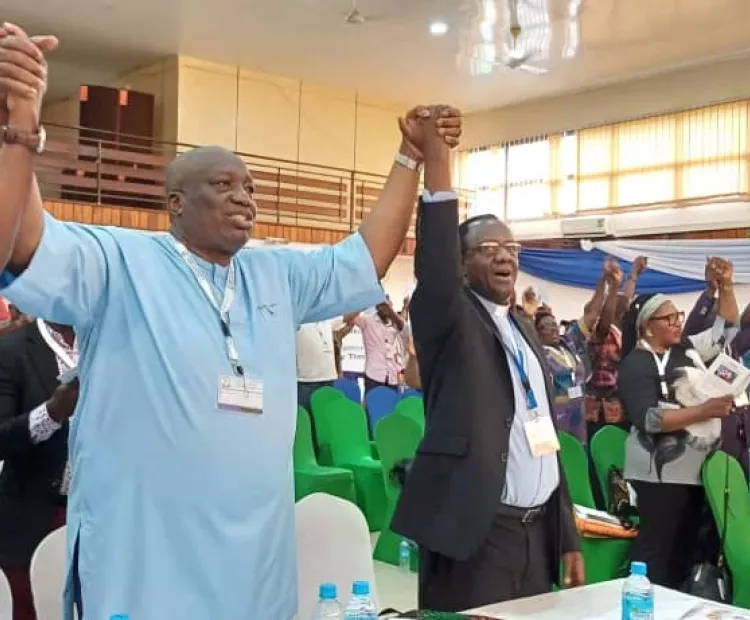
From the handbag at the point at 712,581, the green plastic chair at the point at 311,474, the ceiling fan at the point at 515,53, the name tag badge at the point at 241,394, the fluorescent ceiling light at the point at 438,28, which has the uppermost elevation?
the fluorescent ceiling light at the point at 438,28

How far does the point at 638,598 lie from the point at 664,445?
A: 2.35 metres

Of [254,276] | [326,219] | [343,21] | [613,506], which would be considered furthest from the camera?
[326,219]

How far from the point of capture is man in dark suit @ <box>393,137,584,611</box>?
240 centimetres

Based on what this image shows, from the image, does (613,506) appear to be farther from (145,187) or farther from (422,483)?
(145,187)

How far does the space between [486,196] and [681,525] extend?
11.3 m

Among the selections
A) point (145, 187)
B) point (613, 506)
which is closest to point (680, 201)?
point (145, 187)

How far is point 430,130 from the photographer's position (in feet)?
7.15

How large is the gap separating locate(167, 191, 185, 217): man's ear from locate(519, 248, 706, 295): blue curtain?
334 inches

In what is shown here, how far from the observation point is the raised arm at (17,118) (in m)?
1.34

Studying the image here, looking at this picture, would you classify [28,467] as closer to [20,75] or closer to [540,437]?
[540,437]

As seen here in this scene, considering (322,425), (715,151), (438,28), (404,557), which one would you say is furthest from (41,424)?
(715,151)

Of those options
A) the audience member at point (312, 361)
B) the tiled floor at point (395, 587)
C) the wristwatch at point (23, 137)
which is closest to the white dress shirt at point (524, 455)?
the wristwatch at point (23, 137)

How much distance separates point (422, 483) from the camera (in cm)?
251

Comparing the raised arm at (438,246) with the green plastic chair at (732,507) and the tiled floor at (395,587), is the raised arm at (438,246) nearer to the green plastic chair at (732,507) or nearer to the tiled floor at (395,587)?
the green plastic chair at (732,507)
